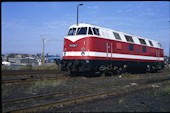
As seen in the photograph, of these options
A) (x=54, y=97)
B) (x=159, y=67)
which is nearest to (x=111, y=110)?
(x=54, y=97)

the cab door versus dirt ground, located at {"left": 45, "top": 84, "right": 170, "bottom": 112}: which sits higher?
the cab door

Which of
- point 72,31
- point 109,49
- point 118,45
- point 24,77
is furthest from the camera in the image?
point 118,45

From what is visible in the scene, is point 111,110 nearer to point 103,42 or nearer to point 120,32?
point 103,42

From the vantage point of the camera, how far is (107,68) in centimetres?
1473

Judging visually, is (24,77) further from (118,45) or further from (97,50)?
(118,45)

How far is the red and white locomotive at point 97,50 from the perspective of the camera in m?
13.2

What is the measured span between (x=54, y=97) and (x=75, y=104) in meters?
1.36

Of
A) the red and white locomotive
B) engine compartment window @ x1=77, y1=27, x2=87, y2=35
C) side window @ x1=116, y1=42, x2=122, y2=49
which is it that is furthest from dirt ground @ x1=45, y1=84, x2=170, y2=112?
side window @ x1=116, y1=42, x2=122, y2=49

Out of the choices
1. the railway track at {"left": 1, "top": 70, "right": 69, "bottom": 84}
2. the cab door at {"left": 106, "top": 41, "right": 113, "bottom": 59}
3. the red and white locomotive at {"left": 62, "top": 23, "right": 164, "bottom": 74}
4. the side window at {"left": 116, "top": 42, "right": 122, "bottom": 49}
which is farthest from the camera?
the side window at {"left": 116, "top": 42, "right": 122, "bottom": 49}

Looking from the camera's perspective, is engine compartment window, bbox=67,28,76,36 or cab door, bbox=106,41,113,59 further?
cab door, bbox=106,41,113,59

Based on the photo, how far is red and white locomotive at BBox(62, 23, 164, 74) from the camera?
1324 cm

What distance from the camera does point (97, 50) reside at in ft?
44.7

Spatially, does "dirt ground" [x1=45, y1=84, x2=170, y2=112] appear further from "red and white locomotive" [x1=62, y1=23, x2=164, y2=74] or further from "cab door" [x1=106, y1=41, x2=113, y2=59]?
"cab door" [x1=106, y1=41, x2=113, y2=59]

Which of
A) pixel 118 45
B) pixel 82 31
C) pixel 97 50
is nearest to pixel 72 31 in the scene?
pixel 82 31
